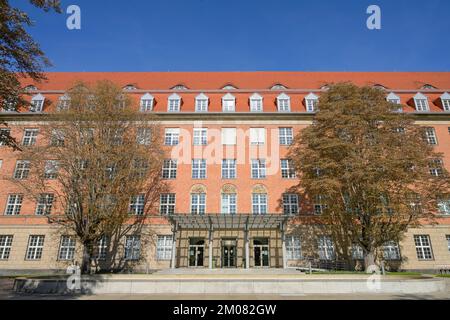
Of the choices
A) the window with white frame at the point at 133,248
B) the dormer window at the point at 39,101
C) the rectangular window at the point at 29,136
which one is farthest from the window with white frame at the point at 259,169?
the dormer window at the point at 39,101

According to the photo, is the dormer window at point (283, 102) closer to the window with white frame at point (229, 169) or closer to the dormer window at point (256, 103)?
the dormer window at point (256, 103)

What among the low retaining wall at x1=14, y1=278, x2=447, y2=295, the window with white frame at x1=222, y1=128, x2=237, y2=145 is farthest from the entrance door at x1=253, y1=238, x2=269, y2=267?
the low retaining wall at x1=14, y1=278, x2=447, y2=295

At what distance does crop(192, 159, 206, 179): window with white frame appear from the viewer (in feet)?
94.8

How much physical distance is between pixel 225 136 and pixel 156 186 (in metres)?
8.43

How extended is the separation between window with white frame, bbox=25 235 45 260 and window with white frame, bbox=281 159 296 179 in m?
23.1

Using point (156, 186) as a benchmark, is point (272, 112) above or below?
above

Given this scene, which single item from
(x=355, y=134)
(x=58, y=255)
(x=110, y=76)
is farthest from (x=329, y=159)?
(x=110, y=76)

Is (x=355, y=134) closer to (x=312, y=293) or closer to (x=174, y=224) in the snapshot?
(x=312, y=293)

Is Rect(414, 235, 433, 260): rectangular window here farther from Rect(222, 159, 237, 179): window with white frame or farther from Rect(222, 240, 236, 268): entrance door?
Rect(222, 159, 237, 179): window with white frame

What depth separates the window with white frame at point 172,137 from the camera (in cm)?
3002

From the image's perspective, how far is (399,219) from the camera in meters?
20.6

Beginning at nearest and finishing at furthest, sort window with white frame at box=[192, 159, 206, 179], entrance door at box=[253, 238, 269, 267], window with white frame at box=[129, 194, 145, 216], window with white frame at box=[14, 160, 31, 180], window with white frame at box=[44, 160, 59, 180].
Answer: window with white frame at box=[44, 160, 59, 180]
entrance door at box=[253, 238, 269, 267]
window with white frame at box=[129, 194, 145, 216]
window with white frame at box=[14, 160, 31, 180]
window with white frame at box=[192, 159, 206, 179]

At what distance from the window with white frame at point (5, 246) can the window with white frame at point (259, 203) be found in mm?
22245

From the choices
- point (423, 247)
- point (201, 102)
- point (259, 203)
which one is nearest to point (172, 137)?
point (201, 102)
